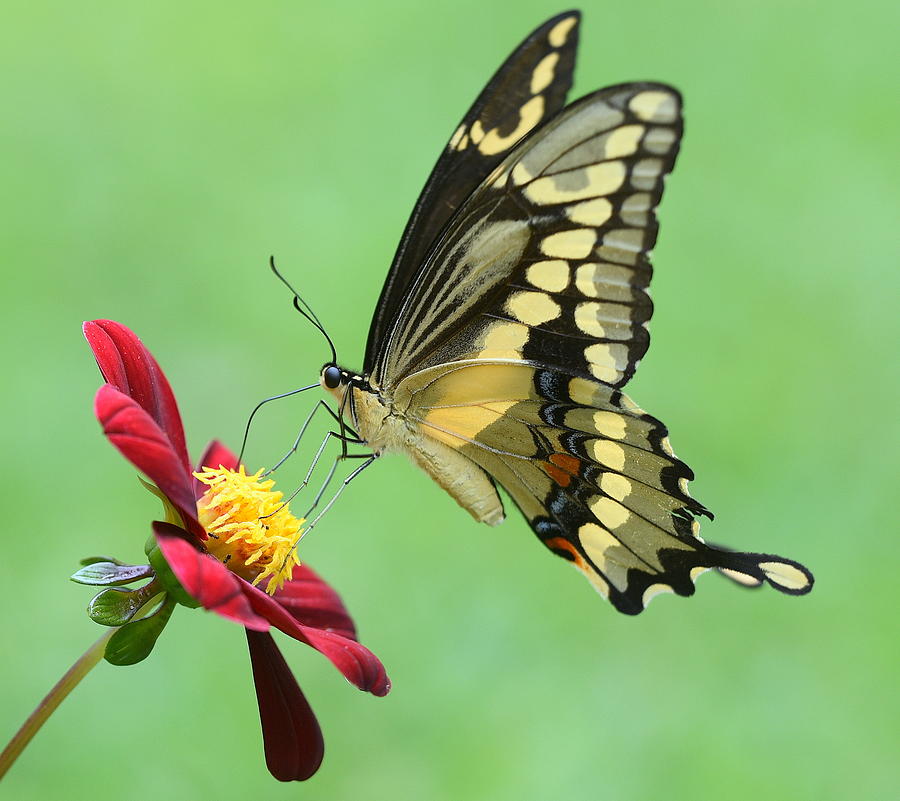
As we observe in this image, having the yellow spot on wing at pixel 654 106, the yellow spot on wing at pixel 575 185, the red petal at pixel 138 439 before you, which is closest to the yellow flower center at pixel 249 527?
the red petal at pixel 138 439

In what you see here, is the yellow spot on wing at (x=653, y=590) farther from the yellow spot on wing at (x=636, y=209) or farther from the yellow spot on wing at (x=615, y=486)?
the yellow spot on wing at (x=636, y=209)

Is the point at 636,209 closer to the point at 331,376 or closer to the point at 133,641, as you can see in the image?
the point at 331,376

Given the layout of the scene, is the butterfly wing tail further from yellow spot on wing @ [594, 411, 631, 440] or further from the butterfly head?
the butterfly head

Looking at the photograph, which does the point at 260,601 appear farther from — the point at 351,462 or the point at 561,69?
the point at 351,462

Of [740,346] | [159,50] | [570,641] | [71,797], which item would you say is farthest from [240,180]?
[71,797]

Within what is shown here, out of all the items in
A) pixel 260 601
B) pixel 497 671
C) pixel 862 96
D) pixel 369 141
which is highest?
pixel 862 96

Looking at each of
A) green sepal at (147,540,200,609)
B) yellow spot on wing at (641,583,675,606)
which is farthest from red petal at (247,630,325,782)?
yellow spot on wing at (641,583,675,606)

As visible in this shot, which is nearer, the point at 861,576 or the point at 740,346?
the point at 861,576
